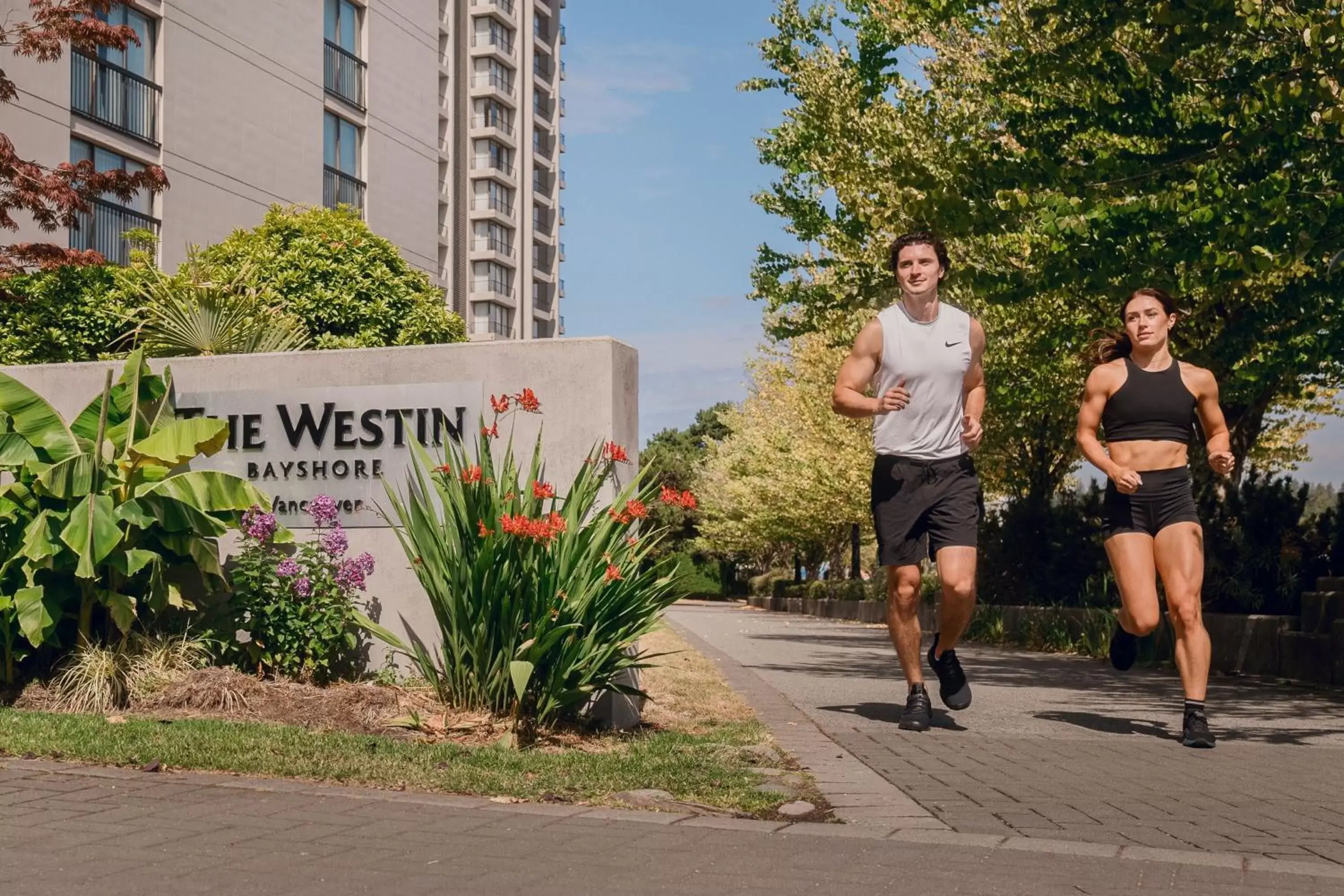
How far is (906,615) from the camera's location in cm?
755

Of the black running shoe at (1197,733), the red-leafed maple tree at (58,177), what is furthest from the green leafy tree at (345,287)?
the black running shoe at (1197,733)

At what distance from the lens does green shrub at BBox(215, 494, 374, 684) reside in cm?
813

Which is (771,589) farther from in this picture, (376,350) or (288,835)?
(288,835)

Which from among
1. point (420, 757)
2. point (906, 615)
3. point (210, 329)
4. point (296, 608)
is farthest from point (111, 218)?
point (420, 757)

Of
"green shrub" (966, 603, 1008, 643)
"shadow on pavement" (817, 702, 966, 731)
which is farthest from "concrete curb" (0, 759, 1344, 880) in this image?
"green shrub" (966, 603, 1008, 643)

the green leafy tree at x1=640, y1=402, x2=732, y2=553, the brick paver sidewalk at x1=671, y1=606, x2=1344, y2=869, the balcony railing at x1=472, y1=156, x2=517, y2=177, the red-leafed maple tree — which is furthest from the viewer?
the balcony railing at x1=472, y1=156, x2=517, y2=177

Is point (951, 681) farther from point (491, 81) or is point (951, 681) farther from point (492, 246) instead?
point (491, 81)

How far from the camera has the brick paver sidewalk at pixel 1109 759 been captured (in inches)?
201

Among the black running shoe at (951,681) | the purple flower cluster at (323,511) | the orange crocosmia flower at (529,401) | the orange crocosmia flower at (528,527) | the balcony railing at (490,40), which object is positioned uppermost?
the balcony railing at (490,40)

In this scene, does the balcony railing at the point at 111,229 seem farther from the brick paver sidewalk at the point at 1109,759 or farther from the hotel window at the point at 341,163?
the brick paver sidewalk at the point at 1109,759

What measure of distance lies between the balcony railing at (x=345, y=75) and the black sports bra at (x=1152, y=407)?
104 ft

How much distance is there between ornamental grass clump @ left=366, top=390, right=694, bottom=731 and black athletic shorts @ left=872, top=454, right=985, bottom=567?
3.28ft

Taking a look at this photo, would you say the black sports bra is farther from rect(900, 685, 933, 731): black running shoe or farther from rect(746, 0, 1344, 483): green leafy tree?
rect(746, 0, 1344, 483): green leafy tree

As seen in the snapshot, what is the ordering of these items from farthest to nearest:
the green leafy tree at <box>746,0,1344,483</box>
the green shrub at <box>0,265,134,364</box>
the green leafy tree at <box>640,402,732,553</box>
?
1. the green leafy tree at <box>640,402,732,553</box>
2. the green shrub at <box>0,265,134,364</box>
3. the green leafy tree at <box>746,0,1344,483</box>
